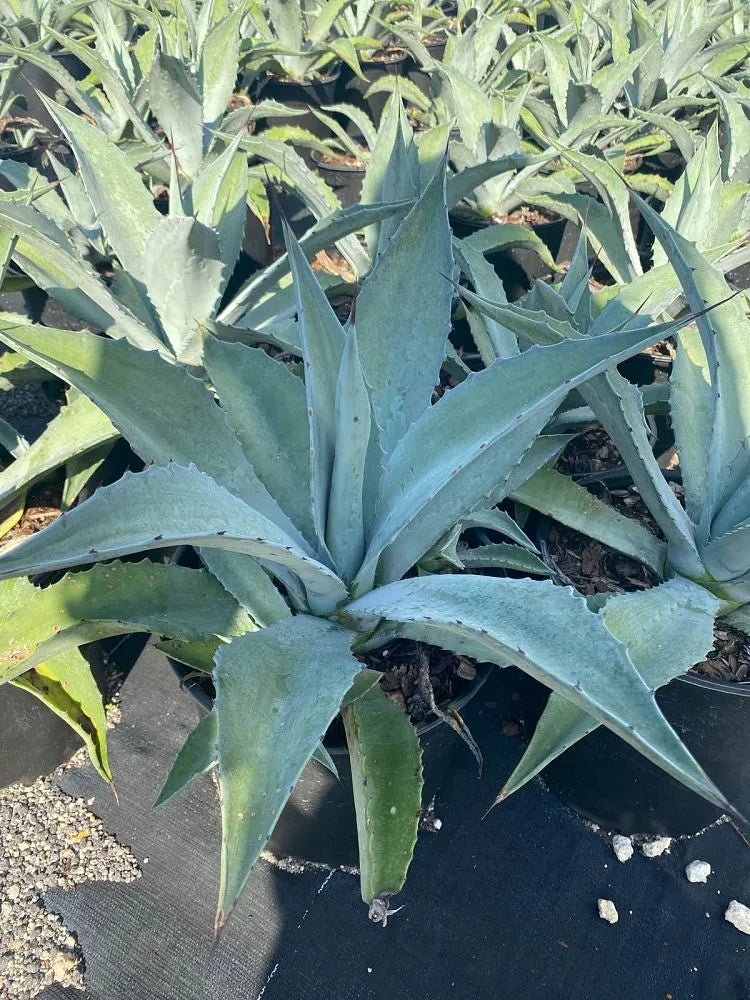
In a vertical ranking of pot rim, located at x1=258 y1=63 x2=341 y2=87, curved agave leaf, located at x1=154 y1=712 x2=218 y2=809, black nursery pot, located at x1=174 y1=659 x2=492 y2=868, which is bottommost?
black nursery pot, located at x1=174 y1=659 x2=492 y2=868

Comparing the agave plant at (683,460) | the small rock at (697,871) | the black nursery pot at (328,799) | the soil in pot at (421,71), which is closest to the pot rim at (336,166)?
the soil in pot at (421,71)

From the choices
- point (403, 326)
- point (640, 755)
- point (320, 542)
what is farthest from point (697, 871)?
point (403, 326)

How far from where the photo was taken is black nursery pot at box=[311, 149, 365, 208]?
7.29ft

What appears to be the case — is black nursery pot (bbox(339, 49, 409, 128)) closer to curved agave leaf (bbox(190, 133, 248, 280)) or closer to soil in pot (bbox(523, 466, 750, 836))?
curved agave leaf (bbox(190, 133, 248, 280))

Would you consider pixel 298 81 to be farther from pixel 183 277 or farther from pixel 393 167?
pixel 183 277

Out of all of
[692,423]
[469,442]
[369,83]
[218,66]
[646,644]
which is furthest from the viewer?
[369,83]

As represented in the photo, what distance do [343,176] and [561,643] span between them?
6.87 ft

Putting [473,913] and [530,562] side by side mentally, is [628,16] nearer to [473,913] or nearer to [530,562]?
[530,562]

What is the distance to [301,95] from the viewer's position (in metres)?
2.76

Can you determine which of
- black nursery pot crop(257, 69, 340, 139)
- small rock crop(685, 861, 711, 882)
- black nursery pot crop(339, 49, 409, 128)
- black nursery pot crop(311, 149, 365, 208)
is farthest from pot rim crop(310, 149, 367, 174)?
small rock crop(685, 861, 711, 882)

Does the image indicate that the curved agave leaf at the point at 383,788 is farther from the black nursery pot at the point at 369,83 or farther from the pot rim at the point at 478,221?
the black nursery pot at the point at 369,83

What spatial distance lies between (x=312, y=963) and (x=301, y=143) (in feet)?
7.10

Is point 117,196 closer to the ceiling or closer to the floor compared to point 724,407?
closer to the ceiling

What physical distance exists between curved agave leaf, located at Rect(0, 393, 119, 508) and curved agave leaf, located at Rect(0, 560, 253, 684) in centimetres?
25
